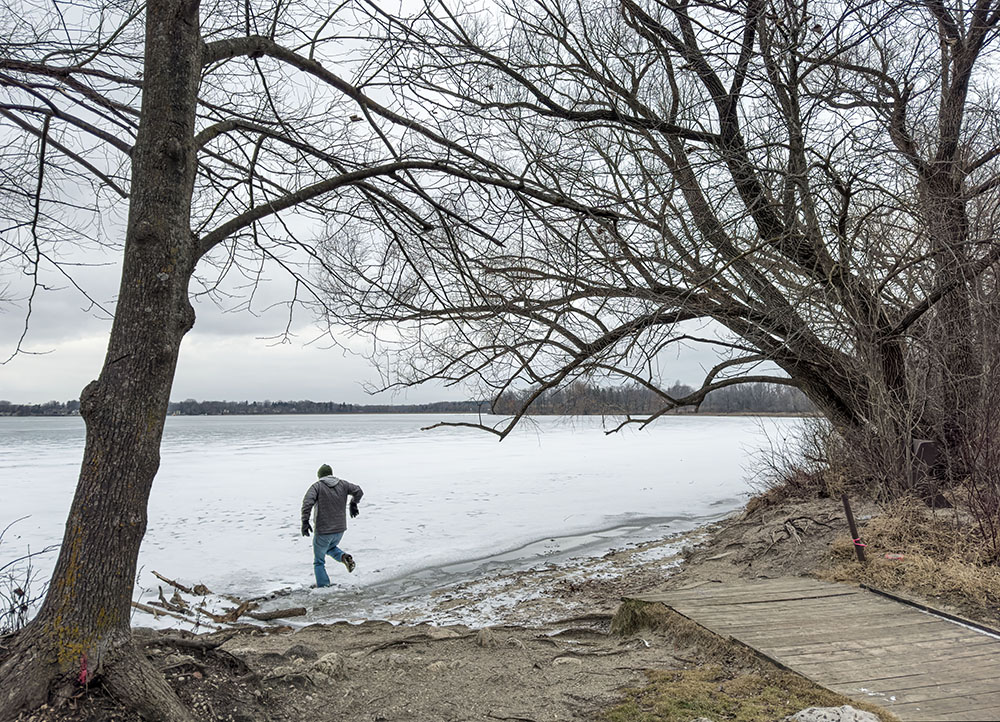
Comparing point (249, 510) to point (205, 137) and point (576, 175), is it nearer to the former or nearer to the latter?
point (576, 175)

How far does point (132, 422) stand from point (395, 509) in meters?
12.8

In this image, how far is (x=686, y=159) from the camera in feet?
24.5

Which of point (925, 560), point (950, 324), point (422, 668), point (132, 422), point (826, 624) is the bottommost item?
point (422, 668)

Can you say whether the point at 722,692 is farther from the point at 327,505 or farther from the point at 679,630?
the point at 327,505

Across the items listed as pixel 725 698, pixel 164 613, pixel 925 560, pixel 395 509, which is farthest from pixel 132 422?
pixel 395 509

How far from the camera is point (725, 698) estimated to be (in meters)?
3.98

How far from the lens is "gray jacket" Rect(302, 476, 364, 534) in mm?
10531

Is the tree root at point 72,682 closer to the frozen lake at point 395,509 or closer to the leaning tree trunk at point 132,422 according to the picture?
the leaning tree trunk at point 132,422

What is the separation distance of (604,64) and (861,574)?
618 cm

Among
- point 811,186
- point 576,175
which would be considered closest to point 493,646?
point 576,175

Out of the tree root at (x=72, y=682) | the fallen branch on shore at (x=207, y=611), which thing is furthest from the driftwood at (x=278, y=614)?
the tree root at (x=72, y=682)

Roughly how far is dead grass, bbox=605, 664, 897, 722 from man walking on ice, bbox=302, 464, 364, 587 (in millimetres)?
6864

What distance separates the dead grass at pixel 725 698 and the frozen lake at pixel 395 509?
16.9ft

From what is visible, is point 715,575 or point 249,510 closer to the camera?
point 715,575
